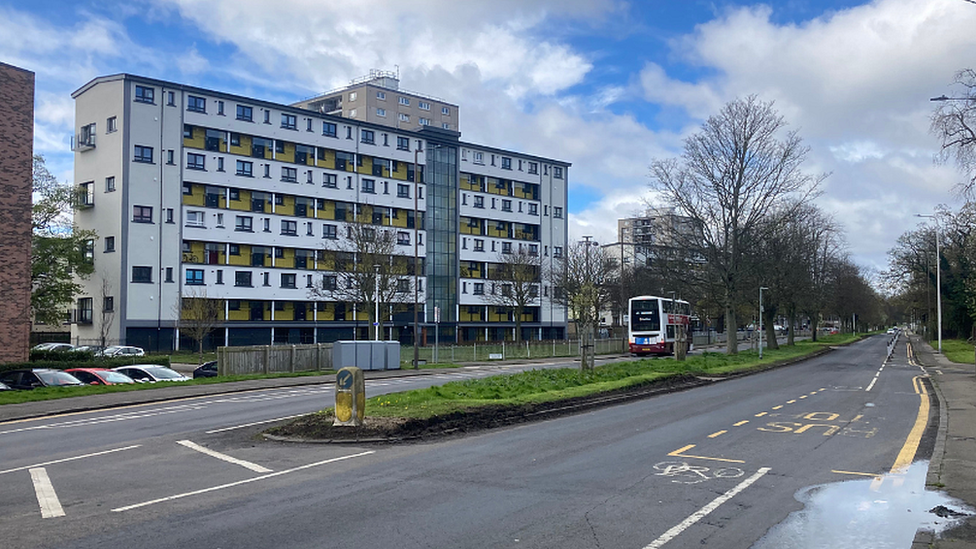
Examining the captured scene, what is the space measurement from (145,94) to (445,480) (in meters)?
58.4

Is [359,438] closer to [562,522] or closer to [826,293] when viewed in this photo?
[562,522]

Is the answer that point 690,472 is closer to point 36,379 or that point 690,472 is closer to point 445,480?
point 445,480

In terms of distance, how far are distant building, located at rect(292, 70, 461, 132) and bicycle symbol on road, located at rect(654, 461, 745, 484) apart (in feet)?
305

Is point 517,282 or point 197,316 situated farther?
point 517,282

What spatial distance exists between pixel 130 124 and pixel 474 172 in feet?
118

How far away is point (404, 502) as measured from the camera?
8820mm

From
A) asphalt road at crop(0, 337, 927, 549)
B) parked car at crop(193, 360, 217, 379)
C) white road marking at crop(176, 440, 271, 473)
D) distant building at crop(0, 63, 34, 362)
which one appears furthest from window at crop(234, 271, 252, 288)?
white road marking at crop(176, 440, 271, 473)

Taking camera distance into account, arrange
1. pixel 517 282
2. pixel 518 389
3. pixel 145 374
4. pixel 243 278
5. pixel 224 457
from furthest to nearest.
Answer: pixel 517 282 → pixel 243 278 → pixel 145 374 → pixel 518 389 → pixel 224 457

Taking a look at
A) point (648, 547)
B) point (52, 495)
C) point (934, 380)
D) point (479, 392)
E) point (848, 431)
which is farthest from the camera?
point (934, 380)

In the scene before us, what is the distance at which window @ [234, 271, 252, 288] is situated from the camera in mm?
65500

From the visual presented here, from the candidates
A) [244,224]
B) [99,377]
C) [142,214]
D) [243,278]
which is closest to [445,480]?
[99,377]

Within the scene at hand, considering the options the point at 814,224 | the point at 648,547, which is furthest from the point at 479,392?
the point at 814,224

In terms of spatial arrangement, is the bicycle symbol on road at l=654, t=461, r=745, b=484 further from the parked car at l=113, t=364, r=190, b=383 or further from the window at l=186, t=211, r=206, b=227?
the window at l=186, t=211, r=206, b=227

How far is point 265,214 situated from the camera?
67438mm
